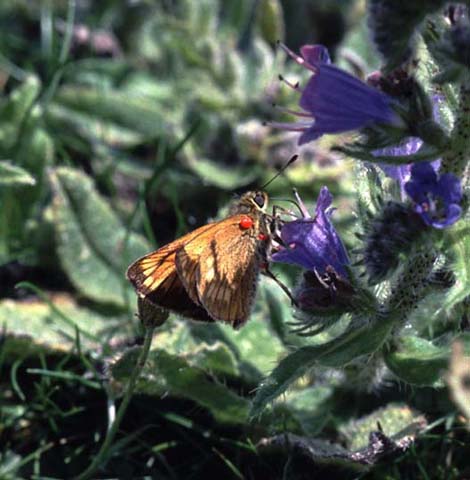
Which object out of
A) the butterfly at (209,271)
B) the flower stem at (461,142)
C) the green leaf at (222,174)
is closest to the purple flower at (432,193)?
the flower stem at (461,142)

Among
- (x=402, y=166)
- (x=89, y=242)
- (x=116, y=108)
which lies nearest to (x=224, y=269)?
(x=402, y=166)

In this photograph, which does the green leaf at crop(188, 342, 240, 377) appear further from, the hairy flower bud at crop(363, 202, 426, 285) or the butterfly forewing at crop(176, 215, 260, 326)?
the hairy flower bud at crop(363, 202, 426, 285)

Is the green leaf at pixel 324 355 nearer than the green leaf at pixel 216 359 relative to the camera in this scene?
Yes

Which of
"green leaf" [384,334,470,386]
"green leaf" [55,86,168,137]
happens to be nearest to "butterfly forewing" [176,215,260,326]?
"green leaf" [384,334,470,386]

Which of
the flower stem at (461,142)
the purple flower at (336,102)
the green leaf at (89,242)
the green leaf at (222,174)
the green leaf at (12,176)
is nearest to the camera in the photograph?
the purple flower at (336,102)

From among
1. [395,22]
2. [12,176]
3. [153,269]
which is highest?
[395,22]

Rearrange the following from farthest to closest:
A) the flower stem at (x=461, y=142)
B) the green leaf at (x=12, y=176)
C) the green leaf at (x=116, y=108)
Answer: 1. the green leaf at (x=116, y=108)
2. the green leaf at (x=12, y=176)
3. the flower stem at (x=461, y=142)

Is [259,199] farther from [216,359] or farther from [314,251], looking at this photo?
[216,359]

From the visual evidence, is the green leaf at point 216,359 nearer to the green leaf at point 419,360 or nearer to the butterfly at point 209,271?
the butterfly at point 209,271
